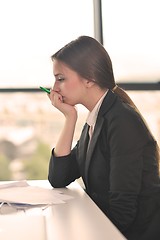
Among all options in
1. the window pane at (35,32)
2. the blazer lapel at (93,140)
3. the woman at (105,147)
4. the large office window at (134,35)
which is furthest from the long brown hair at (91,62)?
the large office window at (134,35)

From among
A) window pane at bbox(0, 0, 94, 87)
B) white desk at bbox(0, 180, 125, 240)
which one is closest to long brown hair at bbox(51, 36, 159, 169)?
white desk at bbox(0, 180, 125, 240)

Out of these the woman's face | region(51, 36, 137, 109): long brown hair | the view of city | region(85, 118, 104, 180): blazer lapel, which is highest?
region(51, 36, 137, 109): long brown hair

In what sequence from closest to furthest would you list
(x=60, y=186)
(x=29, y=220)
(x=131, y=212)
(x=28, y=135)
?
1. (x=29, y=220)
2. (x=131, y=212)
3. (x=60, y=186)
4. (x=28, y=135)

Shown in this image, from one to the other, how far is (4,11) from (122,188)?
178cm

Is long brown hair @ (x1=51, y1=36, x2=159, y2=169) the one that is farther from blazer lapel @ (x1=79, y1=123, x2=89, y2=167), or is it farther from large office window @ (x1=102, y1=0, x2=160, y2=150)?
large office window @ (x1=102, y1=0, x2=160, y2=150)

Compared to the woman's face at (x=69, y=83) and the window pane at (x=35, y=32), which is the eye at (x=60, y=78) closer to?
the woman's face at (x=69, y=83)

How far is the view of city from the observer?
2.59 meters

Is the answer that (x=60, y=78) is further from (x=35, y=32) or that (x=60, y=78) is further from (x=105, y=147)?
(x=35, y=32)

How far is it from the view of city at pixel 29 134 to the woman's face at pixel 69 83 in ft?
3.06

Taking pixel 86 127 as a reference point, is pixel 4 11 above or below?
above

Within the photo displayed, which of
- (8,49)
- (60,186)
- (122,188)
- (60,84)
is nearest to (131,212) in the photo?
(122,188)

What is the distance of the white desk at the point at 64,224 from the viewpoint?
0.81 metres

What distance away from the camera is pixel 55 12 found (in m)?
2.72

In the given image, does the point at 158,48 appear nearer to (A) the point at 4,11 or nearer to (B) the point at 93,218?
(A) the point at 4,11
